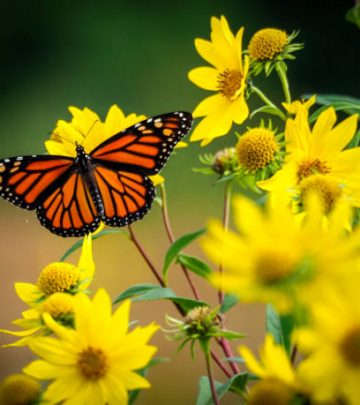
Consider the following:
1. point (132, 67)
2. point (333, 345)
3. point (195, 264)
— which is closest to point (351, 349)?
point (333, 345)

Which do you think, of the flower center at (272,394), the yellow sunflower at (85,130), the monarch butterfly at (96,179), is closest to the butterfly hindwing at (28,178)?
the monarch butterfly at (96,179)

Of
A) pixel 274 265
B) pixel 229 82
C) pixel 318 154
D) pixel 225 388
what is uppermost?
pixel 229 82

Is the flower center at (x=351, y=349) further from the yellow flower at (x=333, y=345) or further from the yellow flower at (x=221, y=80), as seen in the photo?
the yellow flower at (x=221, y=80)

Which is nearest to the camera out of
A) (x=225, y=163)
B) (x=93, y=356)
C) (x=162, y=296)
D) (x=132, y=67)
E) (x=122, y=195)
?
(x=93, y=356)

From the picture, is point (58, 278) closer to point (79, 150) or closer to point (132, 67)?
point (79, 150)

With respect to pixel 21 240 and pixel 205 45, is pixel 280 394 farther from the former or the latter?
pixel 21 240

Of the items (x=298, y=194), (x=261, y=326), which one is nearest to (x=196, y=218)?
(x=261, y=326)

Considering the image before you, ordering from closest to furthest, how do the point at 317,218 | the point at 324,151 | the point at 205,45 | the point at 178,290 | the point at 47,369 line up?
the point at 317,218 → the point at 47,369 → the point at 324,151 → the point at 205,45 → the point at 178,290
